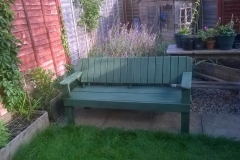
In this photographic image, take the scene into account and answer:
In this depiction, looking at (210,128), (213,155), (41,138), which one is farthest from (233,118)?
(41,138)

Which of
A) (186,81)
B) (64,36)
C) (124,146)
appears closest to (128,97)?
(124,146)

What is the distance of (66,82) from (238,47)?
248cm

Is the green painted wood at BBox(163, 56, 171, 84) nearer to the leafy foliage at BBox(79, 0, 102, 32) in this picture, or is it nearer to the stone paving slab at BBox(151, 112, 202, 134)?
the stone paving slab at BBox(151, 112, 202, 134)

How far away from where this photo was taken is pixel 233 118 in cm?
307

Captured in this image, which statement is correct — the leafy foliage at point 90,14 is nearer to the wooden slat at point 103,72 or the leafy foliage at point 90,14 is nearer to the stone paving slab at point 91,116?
the wooden slat at point 103,72

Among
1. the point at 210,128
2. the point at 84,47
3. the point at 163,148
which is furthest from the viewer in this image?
the point at 84,47

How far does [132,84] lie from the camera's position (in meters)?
3.36

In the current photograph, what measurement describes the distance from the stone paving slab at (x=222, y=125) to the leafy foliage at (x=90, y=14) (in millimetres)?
3641

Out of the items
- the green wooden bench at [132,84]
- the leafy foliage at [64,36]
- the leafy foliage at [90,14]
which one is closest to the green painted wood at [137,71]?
the green wooden bench at [132,84]

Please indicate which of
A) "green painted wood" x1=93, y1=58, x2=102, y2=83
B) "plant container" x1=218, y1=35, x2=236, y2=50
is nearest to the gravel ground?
"plant container" x1=218, y1=35, x2=236, y2=50

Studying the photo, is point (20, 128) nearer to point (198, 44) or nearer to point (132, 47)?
point (198, 44)

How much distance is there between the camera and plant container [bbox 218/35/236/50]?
10.4 ft

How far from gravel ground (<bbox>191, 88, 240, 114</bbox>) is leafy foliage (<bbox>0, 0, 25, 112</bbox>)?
255cm

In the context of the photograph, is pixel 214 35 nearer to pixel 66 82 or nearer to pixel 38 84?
pixel 66 82
